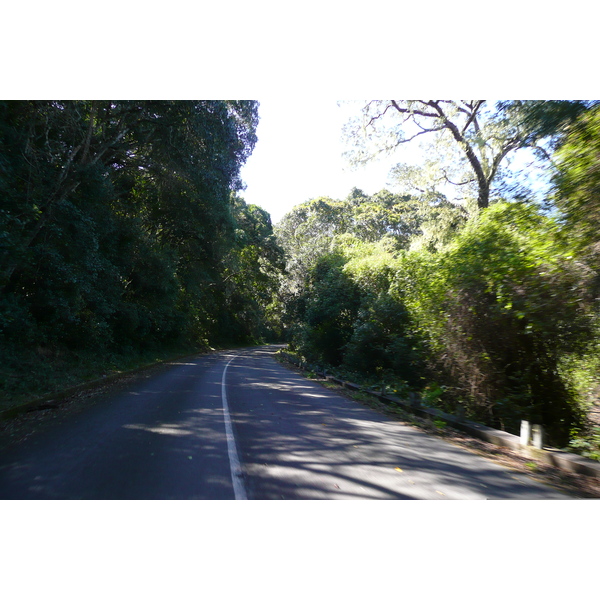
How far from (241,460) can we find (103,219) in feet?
36.8

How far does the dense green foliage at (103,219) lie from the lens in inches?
401

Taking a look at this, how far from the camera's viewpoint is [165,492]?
449 cm

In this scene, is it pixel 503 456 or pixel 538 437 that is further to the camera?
pixel 503 456

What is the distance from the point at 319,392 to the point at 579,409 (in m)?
7.26

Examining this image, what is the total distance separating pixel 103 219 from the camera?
45.7 feet

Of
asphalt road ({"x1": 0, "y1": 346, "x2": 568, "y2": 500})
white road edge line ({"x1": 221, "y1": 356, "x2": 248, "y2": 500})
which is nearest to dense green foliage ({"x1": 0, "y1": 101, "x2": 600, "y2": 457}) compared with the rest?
asphalt road ({"x1": 0, "y1": 346, "x2": 568, "y2": 500})

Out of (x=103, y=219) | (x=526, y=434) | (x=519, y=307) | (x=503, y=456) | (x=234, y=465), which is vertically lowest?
(x=234, y=465)

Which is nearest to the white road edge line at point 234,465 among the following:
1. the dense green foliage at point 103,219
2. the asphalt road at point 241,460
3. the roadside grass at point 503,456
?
the asphalt road at point 241,460

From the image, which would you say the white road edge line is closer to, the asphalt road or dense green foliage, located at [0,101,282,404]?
the asphalt road

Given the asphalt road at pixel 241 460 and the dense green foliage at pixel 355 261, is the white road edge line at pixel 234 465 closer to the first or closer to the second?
the asphalt road at pixel 241 460

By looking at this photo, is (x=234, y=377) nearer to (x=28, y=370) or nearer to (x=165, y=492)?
(x=28, y=370)

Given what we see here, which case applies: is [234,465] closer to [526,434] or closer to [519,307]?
[526,434]

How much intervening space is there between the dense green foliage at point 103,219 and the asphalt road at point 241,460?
3.97 metres

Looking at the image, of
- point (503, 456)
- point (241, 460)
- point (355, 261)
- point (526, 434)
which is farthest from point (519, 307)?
point (355, 261)
